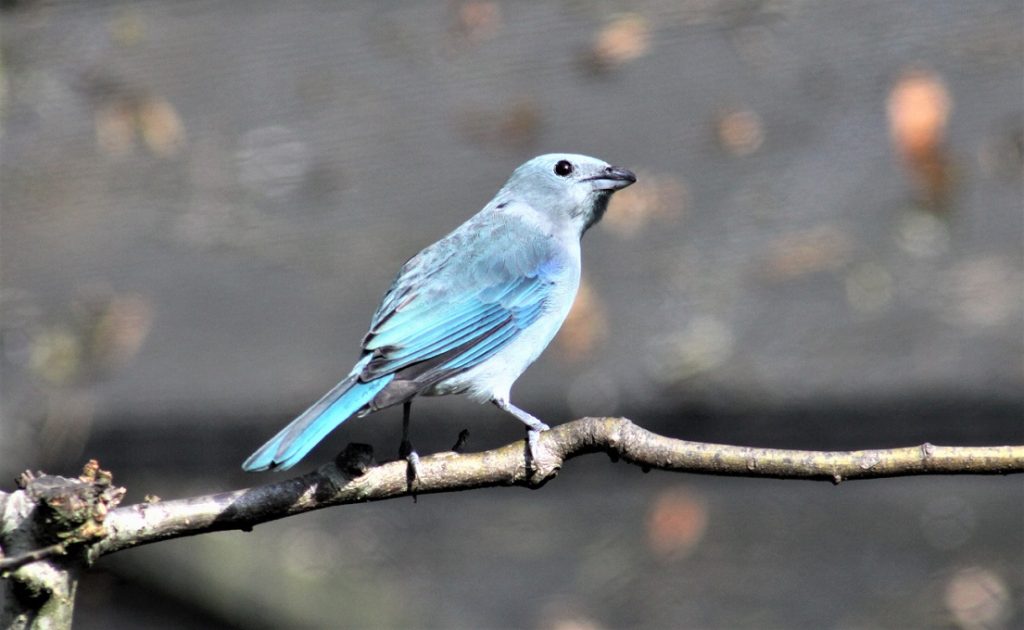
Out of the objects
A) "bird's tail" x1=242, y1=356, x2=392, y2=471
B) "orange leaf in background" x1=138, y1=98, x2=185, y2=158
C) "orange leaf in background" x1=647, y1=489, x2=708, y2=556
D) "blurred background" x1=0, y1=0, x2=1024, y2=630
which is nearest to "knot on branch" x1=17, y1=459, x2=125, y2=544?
"bird's tail" x1=242, y1=356, x2=392, y2=471

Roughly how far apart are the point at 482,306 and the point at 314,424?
3.46 feet

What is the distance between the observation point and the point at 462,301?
3.84 m

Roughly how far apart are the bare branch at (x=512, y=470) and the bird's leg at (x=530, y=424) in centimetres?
2

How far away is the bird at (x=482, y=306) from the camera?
123 inches

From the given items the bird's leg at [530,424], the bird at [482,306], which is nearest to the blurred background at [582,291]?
the bird at [482,306]

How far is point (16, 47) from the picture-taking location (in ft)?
14.2

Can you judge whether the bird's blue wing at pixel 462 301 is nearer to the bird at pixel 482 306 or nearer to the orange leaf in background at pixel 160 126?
the bird at pixel 482 306

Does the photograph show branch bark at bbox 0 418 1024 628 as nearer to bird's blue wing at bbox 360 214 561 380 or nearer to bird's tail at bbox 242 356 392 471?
bird's tail at bbox 242 356 392 471

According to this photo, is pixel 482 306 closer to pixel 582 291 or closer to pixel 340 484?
pixel 582 291

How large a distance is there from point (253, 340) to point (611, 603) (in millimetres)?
1412

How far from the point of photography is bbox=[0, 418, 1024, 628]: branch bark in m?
2.15

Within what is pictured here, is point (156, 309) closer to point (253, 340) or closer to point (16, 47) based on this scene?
point (253, 340)

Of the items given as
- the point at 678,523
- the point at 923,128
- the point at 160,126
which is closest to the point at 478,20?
the point at 160,126

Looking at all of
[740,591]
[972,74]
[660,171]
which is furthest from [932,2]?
[740,591]
